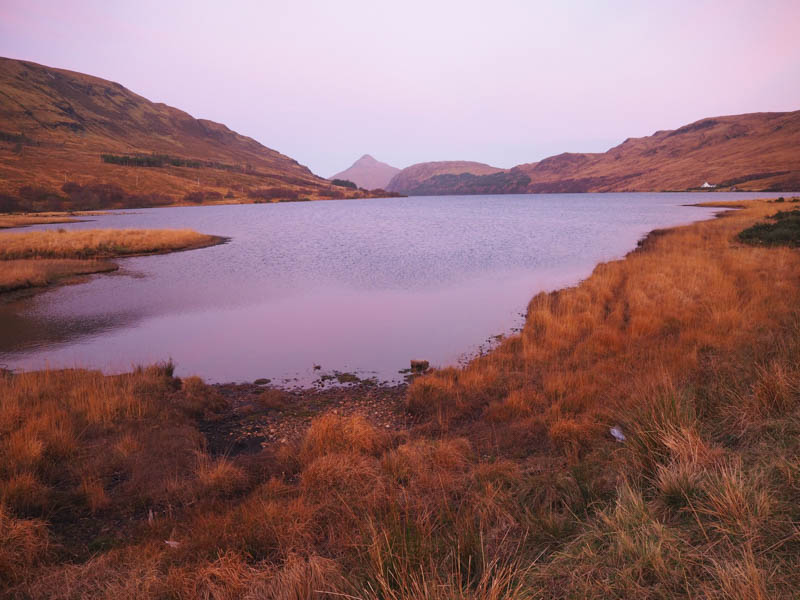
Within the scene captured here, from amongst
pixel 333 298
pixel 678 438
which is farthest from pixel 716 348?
pixel 333 298

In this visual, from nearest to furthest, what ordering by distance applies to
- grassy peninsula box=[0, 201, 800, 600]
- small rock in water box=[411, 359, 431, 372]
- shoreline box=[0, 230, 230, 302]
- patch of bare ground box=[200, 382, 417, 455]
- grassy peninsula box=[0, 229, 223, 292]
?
grassy peninsula box=[0, 201, 800, 600] → patch of bare ground box=[200, 382, 417, 455] → small rock in water box=[411, 359, 431, 372] → shoreline box=[0, 230, 230, 302] → grassy peninsula box=[0, 229, 223, 292]

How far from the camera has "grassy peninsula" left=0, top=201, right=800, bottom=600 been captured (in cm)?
305

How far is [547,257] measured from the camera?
31781mm

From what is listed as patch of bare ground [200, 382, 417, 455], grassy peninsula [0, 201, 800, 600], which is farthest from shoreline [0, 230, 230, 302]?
patch of bare ground [200, 382, 417, 455]

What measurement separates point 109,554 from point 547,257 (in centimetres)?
3170

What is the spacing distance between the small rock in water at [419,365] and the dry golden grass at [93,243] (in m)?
33.2

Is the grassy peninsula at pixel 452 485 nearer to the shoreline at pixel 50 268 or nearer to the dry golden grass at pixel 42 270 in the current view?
the shoreline at pixel 50 268

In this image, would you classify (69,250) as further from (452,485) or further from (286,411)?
(452,485)

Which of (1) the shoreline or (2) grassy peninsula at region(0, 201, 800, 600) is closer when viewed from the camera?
(2) grassy peninsula at region(0, 201, 800, 600)

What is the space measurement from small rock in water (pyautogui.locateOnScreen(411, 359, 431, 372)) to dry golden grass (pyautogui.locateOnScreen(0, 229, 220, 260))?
109 ft

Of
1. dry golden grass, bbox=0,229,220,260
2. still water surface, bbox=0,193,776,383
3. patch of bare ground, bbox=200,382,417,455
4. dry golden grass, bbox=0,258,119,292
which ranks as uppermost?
dry golden grass, bbox=0,229,220,260

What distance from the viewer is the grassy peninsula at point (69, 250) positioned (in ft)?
80.4

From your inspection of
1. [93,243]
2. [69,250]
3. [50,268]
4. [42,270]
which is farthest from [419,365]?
[93,243]

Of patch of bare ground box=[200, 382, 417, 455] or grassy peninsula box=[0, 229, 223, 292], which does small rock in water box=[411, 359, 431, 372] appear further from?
grassy peninsula box=[0, 229, 223, 292]
